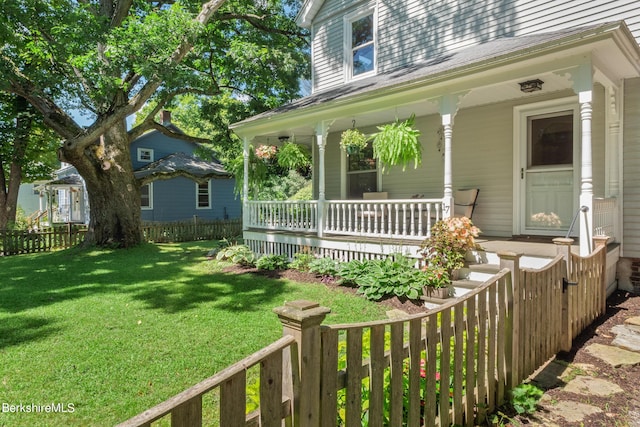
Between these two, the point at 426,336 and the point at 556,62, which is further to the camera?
the point at 556,62

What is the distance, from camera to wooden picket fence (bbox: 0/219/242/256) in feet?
40.9

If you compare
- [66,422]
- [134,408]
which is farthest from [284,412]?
[66,422]

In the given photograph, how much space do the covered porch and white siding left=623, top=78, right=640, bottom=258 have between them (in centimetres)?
14

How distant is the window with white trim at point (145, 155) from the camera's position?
2083cm

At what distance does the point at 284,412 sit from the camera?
1602 millimetres

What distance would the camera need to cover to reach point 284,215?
9273 mm

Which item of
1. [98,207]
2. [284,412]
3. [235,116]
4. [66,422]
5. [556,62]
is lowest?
[66,422]

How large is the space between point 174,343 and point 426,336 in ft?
10.2

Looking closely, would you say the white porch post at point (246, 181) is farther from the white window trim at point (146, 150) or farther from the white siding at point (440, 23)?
the white window trim at point (146, 150)

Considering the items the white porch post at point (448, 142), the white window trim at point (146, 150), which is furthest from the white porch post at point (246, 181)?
the white window trim at point (146, 150)

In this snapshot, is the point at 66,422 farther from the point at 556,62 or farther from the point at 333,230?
the point at 556,62

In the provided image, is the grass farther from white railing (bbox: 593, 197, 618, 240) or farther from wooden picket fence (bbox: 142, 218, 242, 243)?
wooden picket fence (bbox: 142, 218, 242, 243)

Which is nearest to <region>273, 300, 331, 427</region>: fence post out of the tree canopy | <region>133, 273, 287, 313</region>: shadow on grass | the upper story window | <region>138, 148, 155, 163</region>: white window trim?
<region>133, 273, 287, 313</region>: shadow on grass
